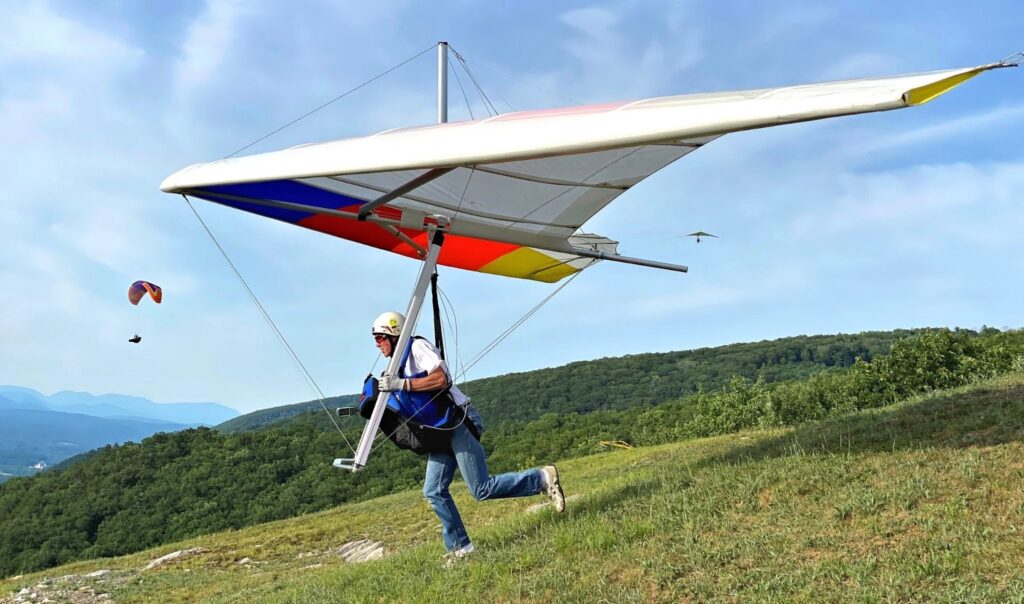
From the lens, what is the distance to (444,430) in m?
5.88

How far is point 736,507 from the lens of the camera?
5.58 meters

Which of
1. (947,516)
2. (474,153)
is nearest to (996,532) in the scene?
(947,516)

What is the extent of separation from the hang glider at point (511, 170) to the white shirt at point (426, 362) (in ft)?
4.57

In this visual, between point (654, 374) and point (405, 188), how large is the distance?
55483 millimetres

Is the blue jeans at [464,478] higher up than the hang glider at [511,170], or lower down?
lower down

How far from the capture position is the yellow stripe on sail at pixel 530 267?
9.97 m

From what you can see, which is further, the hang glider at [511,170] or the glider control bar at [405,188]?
the glider control bar at [405,188]

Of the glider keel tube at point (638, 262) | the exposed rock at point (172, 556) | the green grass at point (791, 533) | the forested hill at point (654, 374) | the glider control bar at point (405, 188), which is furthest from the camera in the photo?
the forested hill at point (654, 374)

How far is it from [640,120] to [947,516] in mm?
3289

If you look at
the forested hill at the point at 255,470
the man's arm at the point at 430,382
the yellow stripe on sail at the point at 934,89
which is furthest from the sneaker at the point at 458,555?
the forested hill at the point at 255,470

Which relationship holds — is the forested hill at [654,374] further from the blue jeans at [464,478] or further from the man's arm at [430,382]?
the man's arm at [430,382]

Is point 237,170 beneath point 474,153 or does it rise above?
above

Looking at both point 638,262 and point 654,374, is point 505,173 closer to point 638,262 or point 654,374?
point 638,262

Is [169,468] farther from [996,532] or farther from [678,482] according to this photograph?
[996,532]
